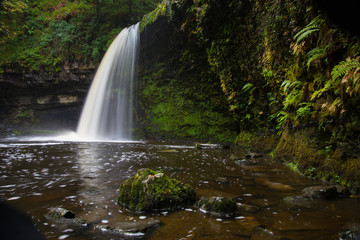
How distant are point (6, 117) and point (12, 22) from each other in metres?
8.05

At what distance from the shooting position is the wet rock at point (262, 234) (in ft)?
6.39

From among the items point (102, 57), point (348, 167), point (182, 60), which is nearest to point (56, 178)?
point (348, 167)

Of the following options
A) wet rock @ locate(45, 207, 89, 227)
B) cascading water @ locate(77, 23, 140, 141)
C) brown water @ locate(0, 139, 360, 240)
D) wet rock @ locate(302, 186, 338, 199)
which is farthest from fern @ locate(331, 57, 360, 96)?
cascading water @ locate(77, 23, 140, 141)

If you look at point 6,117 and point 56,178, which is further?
point 6,117

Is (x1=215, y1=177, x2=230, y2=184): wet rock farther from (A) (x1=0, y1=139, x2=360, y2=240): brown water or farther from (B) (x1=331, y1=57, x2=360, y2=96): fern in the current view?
(B) (x1=331, y1=57, x2=360, y2=96): fern

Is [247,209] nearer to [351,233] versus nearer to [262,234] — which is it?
[262,234]

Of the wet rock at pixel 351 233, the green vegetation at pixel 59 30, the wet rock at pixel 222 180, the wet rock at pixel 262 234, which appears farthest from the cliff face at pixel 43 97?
the wet rock at pixel 351 233

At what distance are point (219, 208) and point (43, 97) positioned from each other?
1910 cm

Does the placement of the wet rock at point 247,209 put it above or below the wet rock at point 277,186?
below

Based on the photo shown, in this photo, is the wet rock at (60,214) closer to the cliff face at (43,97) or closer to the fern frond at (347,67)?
the fern frond at (347,67)

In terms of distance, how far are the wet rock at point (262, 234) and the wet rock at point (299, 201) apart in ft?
2.97

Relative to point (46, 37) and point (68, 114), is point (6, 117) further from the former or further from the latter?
point (46, 37)

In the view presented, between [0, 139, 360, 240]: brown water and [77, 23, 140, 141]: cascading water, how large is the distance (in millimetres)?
10517

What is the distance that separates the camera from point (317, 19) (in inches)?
163
